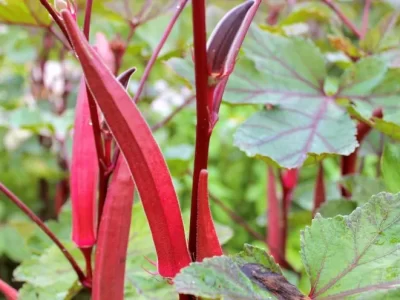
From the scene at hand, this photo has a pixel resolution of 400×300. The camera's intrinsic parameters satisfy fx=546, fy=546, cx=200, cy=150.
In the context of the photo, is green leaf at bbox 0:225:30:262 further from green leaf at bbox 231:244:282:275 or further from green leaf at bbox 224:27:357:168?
green leaf at bbox 231:244:282:275

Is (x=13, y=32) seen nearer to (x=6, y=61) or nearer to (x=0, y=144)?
(x=0, y=144)

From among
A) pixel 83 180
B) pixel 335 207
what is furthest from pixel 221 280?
pixel 335 207

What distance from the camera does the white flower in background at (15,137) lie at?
1388mm

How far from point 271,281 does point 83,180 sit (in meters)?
0.22

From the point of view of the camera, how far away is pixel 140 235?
66 cm

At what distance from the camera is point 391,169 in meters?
0.56

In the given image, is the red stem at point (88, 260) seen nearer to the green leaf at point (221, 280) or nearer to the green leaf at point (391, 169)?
the green leaf at point (221, 280)

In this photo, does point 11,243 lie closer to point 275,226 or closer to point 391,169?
point 275,226

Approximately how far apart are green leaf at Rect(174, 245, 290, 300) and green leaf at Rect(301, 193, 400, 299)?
0.03m

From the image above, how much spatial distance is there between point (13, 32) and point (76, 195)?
954 millimetres

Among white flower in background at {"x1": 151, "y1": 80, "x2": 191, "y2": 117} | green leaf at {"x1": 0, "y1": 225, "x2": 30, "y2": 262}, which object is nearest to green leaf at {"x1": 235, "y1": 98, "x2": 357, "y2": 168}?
green leaf at {"x1": 0, "y1": 225, "x2": 30, "y2": 262}

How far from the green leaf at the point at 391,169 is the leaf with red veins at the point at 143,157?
0.80ft

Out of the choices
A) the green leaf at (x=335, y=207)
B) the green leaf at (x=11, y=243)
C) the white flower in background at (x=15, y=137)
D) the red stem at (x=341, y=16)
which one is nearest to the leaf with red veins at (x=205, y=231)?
the green leaf at (x=335, y=207)

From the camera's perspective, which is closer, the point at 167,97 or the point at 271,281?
the point at 271,281
